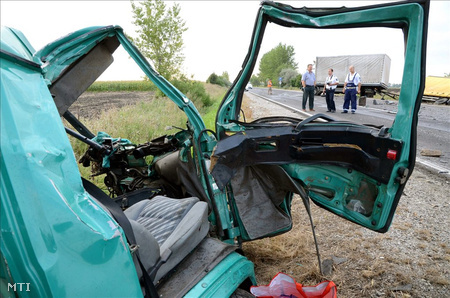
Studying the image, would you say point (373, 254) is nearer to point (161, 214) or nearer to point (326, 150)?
point (326, 150)

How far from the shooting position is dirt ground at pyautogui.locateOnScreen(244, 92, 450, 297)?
2.35m

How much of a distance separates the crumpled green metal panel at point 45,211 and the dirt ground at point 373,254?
6.08 ft

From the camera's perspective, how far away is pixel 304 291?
6.48 ft

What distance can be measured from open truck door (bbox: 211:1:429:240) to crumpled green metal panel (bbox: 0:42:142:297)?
1064mm

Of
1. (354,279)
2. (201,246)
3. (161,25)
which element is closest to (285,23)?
(201,246)

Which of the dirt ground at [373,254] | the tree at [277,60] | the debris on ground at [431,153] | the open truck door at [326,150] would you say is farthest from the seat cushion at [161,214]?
the tree at [277,60]

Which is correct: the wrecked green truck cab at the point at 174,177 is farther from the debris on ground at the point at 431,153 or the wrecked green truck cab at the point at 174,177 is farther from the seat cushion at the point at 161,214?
the debris on ground at the point at 431,153

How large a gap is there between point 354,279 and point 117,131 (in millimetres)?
6333

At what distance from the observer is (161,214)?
205 centimetres

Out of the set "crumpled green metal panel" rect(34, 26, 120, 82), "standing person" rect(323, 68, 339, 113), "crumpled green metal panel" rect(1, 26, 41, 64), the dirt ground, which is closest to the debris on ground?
the dirt ground

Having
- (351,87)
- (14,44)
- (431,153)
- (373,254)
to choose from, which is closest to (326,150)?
(373,254)

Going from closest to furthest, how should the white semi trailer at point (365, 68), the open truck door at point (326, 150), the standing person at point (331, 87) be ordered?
the open truck door at point (326, 150)
the standing person at point (331, 87)
the white semi trailer at point (365, 68)

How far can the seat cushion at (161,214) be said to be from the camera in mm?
1868

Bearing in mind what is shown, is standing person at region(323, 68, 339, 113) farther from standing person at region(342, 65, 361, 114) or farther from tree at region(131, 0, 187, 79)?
tree at region(131, 0, 187, 79)
